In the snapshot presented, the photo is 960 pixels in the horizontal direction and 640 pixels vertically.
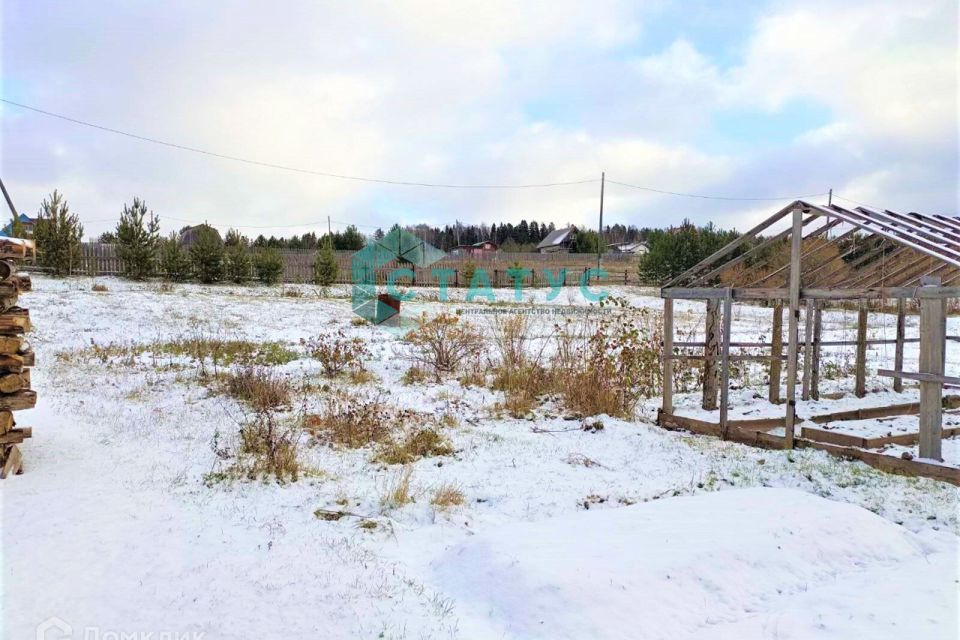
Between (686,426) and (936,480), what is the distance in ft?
8.16

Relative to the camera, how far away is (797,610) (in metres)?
3.09

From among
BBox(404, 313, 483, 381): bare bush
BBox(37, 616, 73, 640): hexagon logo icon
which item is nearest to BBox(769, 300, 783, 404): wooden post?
BBox(404, 313, 483, 381): bare bush

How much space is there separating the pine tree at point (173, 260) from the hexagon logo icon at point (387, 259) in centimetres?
676

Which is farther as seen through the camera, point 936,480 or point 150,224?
point 150,224

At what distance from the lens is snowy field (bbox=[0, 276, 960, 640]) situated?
115 inches

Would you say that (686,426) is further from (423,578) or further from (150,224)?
(150,224)

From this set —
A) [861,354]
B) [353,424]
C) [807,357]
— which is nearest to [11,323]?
[353,424]

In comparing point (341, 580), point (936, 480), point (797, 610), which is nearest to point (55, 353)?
point (341, 580)

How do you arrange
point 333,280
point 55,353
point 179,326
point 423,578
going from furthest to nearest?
point 333,280, point 179,326, point 55,353, point 423,578

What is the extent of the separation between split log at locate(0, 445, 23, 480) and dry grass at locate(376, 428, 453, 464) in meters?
2.86

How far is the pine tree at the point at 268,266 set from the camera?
23969 millimetres

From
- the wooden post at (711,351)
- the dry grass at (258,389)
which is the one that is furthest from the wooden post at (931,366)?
the dry grass at (258,389)

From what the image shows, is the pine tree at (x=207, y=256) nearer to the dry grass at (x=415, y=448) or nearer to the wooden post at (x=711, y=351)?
the dry grass at (x=415, y=448)

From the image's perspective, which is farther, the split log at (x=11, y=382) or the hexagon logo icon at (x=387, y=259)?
the hexagon logo icon at (x=387, y=259)
